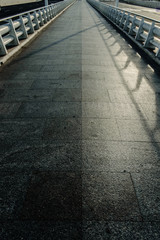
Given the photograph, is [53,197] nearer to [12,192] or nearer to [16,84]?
[12,192]

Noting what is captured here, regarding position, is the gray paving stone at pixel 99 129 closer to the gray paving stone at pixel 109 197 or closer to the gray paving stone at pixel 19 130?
the gray paving stone at pixel 109 197

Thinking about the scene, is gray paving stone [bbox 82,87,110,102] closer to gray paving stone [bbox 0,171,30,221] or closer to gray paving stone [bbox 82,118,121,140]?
gray paving stone [bbox 82,118,121,140]

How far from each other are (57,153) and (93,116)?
140cm

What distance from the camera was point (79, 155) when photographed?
2760 millimetres

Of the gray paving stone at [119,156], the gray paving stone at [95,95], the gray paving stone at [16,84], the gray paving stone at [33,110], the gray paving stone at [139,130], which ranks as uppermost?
the gray paving stone at [16,84]

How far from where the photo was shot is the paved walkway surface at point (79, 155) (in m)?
1.91

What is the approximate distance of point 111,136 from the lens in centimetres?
A: 318

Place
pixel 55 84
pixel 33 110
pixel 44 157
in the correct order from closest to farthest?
pixel 44 157 < pixel 33 110 < pixel 55 84

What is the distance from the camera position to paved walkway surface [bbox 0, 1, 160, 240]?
1914 millimetres

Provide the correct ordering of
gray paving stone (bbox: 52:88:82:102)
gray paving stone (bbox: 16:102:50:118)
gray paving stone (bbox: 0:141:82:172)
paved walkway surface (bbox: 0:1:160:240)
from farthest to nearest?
gray paving stone (bbox: 52:88:82:102)
gray paving stone (bbox: 16:102:50:118)
gray paving stone (bbox: 0:141:82:172)
paved walkway surface (bbox: 0:1:160:240)

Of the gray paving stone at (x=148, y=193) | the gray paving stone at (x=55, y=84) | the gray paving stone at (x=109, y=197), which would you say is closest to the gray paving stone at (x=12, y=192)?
the gray paving stone at (x=109, y=197)

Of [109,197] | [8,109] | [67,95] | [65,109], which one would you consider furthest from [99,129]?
[8,109]

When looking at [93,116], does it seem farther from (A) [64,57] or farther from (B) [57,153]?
(A) [64,57]

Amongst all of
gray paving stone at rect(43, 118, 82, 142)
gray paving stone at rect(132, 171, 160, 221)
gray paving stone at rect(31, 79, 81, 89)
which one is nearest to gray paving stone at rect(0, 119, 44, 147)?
gray paving stone at rect(43, 118, 82, 142)
